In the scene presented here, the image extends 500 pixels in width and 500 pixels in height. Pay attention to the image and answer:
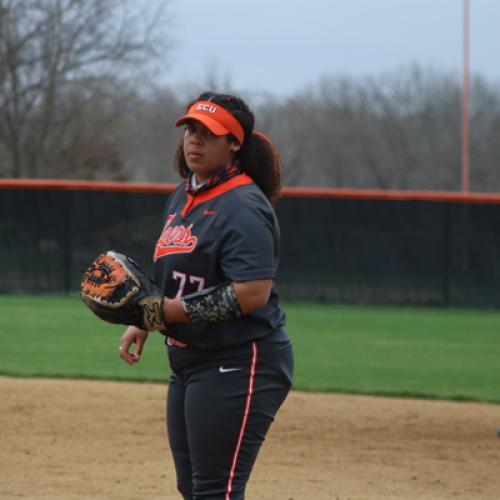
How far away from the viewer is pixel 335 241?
16422mm

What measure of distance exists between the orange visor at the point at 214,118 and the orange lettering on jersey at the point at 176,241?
0.33 metres

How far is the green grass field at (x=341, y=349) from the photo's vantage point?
30.3ft

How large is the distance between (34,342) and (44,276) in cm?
518

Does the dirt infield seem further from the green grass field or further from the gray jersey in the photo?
the gray jersey


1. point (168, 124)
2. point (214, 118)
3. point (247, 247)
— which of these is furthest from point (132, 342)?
point (168, 124)

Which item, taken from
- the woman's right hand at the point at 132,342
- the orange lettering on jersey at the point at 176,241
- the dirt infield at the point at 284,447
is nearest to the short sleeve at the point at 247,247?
the orange lettering on jersey at the point at 176,241

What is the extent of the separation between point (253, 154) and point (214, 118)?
8.0 inches

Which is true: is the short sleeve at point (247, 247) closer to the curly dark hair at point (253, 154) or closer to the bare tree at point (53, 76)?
the curly dark hair at point (253, 154)

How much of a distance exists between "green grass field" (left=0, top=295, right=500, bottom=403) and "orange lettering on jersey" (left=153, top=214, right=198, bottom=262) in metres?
5.70

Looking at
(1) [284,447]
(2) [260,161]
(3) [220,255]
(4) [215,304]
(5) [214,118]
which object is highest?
(5) [214,118]

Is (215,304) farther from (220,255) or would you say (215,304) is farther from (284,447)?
(284,447)

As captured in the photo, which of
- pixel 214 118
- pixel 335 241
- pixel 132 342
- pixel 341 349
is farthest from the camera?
pixel 335 241

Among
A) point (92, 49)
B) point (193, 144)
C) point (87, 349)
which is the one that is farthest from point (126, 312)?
point (92, 49)

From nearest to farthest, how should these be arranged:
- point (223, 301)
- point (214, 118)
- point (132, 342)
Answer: point (223, 301)
point (214, 118)
point (132, 342)
